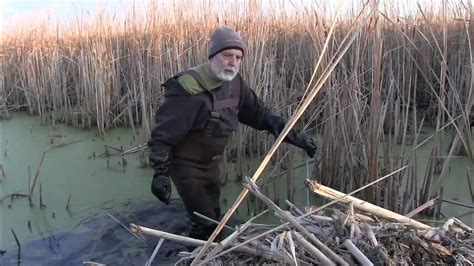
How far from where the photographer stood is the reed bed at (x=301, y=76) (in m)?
2.85

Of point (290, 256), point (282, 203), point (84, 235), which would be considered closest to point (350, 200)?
point (290, 256)

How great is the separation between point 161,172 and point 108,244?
0.64 meters

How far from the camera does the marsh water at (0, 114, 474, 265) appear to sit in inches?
103

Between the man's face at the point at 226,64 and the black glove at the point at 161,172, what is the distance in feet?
1.42

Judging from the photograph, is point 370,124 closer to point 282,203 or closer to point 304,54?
point 282,203

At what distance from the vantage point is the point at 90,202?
3.30 m

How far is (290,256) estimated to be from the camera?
5.15 feet

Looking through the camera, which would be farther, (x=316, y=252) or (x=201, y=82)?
(x=201, y=82)

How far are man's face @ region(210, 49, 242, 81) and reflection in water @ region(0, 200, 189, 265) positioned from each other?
0.88 metres

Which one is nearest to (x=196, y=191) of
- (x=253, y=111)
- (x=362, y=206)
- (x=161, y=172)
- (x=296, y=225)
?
(x=161, y=172)

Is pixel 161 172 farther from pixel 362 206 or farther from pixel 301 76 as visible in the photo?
pixel 301 76

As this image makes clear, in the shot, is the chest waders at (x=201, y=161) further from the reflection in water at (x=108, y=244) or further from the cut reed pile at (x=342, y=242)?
the cut reed pile at (x=342, y=242)

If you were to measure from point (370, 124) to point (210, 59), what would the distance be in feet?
3.08

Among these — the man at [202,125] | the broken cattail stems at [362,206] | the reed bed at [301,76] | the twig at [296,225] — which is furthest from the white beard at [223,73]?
the twig at [296,225]
